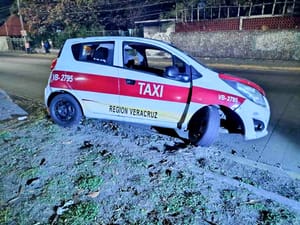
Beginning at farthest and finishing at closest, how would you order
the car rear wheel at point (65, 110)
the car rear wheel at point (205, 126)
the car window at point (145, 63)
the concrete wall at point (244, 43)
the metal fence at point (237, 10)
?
the metal fence at point (237, 10) → the concrete wall at point (244, 43) → the car rear wheel at point (65, 110) → the car window at point (145, 63) → the car rear wheel at point (205, 126)

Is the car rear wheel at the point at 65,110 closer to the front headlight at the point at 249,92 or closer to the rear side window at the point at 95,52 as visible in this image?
the rear side window at the point at 95,52

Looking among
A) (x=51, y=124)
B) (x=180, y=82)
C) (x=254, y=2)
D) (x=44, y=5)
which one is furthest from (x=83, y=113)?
(x=44, y=5)

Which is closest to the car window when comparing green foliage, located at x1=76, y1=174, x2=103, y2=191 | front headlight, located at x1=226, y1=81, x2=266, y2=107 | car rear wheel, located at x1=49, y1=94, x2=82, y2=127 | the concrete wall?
front headlight, located at x1=226, y1=81, x2=266, y2=107

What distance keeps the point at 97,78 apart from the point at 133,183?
2.24 m

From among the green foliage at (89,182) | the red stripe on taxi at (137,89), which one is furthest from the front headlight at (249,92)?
the green foliage at (89,182)

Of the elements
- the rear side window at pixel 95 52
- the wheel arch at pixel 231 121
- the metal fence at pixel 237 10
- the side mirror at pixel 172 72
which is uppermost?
the metal fence at pixel 237 10

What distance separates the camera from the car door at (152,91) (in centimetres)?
453

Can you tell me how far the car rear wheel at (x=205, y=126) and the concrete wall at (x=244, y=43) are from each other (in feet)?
50.1

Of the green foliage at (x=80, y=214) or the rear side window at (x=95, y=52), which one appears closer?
the green foliage at (x=80, y=214)

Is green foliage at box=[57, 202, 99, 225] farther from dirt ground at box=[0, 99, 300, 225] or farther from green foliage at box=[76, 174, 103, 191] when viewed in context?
green foliage at box=[76, 174, 103, 191]

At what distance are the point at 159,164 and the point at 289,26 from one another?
1733 centimetres

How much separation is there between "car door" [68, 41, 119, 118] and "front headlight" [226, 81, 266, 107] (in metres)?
2.10

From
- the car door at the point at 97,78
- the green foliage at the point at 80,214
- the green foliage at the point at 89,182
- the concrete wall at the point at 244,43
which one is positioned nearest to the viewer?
the green foliage at the point at 80,214

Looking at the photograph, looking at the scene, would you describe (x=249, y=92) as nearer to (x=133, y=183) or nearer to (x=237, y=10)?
(x=133, y=183)
